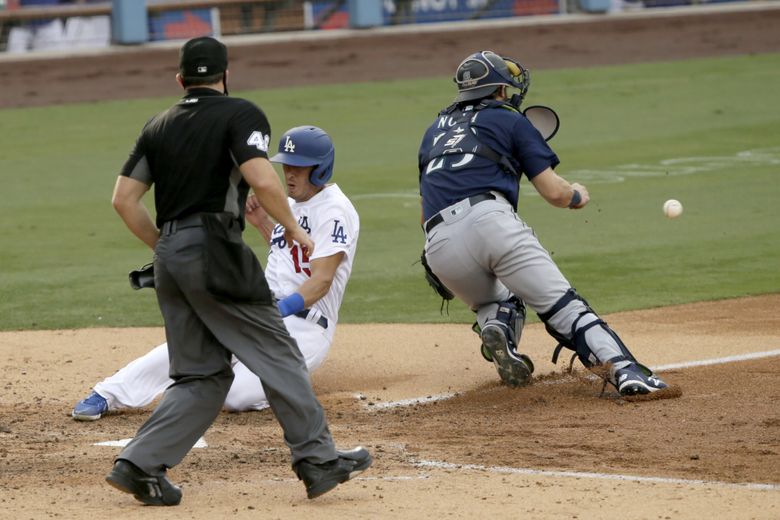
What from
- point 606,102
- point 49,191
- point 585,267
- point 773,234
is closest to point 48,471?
point 585,267

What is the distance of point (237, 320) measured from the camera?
5.00m

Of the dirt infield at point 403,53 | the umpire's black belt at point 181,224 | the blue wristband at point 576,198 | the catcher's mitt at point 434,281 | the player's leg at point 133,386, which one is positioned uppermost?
the umpire's black belt at point 181,224

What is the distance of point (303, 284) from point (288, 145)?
69cm

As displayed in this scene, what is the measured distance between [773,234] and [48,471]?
7968 mm

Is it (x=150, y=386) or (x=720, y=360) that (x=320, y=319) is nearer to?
(x=150, y=386)

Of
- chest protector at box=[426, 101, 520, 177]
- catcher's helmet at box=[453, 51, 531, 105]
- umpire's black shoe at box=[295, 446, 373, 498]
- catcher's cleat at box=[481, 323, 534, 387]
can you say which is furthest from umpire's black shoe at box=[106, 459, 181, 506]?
catcher's helmet at box=[453, 51, 531, 105]

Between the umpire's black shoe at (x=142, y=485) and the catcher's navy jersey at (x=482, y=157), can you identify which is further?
the catcher's navy jersey at (x=482, y=157)

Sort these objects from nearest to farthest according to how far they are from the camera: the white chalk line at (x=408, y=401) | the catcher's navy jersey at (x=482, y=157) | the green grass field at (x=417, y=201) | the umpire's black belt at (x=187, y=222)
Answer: the umpire's black belt at (x=187, y=222), the catcher's navy jersey at (x=482, y=157), the white chalk line at (x=408, y=401), the green grass field at (x=417, y=201)

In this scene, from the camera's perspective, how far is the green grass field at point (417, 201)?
9898 millimetres

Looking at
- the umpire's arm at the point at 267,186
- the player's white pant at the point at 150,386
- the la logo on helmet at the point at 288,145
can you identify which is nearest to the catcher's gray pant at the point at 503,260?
the la logo on helmet at the point at 288,145

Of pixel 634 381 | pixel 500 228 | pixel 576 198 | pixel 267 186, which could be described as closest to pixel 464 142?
pixel 500 228

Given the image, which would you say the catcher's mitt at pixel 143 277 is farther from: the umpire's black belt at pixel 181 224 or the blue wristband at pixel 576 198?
the blue wristband at pixel 576 198

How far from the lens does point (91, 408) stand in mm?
6551

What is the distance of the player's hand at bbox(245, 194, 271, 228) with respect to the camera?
279 inches
